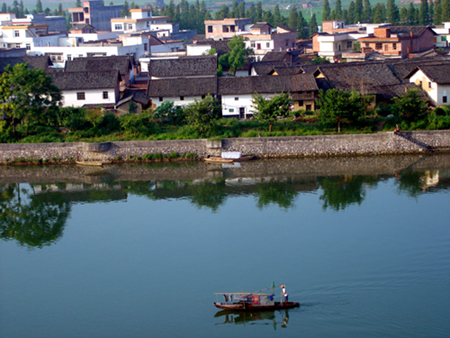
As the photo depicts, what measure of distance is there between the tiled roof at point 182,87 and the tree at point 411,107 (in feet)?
26.6

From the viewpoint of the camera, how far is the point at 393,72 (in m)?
Result: 28.3

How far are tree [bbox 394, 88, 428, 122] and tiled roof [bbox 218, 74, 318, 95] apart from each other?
157 inches

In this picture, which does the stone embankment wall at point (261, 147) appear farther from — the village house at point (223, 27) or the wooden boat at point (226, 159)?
the village house at point (223, 27)

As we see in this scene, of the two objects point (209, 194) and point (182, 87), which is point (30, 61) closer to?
point (182, 87)

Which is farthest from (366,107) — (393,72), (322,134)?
(393,72)

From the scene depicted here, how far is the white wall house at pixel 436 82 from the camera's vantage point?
25266 mm

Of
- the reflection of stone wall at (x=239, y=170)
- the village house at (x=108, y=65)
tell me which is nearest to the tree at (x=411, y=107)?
the reflection of stone wall at (x=239, y=170)

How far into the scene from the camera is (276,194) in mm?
18922

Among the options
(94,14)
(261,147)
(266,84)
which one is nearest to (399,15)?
(94,14)

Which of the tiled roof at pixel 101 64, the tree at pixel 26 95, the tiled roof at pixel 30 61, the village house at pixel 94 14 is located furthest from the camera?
the village house at pixel 94 14

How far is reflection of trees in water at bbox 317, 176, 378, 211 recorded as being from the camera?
17950 mm

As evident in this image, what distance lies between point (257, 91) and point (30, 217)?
39.7 ft

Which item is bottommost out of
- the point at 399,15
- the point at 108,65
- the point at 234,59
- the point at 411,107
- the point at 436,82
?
the point at 411,107

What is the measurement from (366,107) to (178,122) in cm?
805
